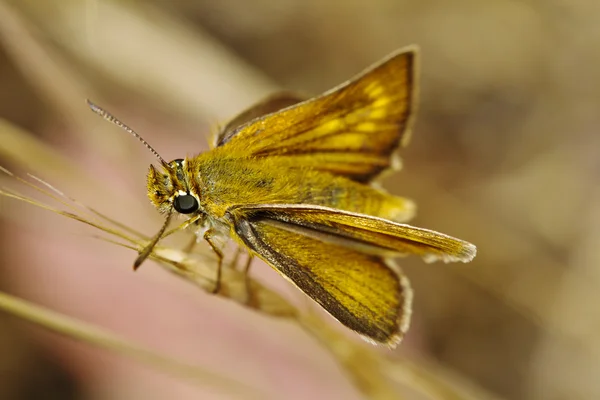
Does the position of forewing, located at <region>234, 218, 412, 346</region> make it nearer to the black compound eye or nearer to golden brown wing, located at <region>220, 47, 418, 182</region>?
the black compound eye

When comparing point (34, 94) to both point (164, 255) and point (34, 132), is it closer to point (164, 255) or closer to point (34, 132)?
point (34, 132)

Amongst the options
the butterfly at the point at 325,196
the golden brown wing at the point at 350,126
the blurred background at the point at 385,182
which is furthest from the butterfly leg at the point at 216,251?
the blurred background at the point at 385,182

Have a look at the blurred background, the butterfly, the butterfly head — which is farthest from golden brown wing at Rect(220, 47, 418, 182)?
the blurred background

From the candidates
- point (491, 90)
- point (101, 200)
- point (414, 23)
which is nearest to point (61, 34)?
point (101, 200)

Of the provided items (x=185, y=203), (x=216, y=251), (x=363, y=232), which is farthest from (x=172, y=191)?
(x=363, y=232)

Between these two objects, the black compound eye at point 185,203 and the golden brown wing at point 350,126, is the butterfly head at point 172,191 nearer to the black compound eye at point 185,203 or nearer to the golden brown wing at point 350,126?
the black compound eye at point 185,203

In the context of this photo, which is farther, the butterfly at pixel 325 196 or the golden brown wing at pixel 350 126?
the golden brown wing at pixel 350 126
